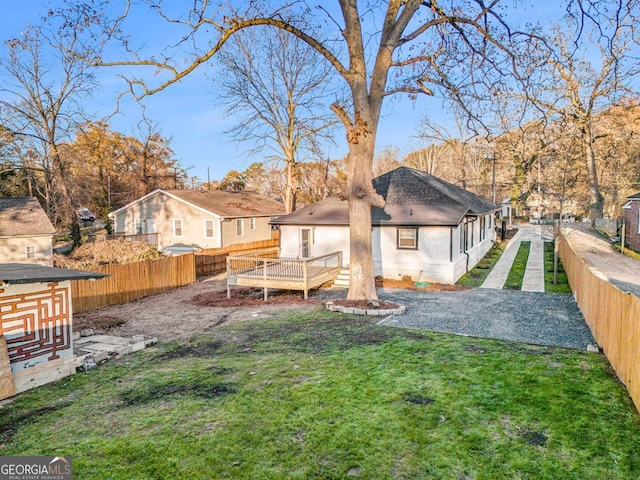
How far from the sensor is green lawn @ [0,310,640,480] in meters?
3.74

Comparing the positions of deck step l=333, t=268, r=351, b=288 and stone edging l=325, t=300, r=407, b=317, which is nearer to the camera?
stone edging l=325, t=300, r=407, b=317

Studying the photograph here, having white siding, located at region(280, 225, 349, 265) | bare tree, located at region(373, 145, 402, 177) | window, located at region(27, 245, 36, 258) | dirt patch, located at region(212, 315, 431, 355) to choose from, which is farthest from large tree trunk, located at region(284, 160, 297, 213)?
bare tree, located at region(373, 145, 402, 177)

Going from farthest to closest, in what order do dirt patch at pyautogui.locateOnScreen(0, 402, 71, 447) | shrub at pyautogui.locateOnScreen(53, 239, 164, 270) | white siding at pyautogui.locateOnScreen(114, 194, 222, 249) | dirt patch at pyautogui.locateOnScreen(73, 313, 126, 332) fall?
white siding at pyautogui.locateOnScreen(114, 194, 222, 249) → shrub at pyautogui.locateOnScreen(53, 239, 164, 270) → dirt patch at pyautogui.locateOnScreen(73, 313, 126, 332) → dirt patch at pyautogui.locateOnScreen(0, 402, 71, 447)

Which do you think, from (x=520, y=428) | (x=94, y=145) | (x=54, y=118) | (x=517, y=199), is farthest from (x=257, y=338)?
(x=517, y=199)

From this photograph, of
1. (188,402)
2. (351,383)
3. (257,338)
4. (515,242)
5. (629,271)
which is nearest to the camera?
(188,402)

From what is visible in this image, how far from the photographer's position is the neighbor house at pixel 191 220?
26.6 metres

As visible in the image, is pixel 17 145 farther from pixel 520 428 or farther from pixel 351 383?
pixel 520 428

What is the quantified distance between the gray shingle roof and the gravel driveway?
55.7ft

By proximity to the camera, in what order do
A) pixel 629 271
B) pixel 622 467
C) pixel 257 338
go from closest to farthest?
pixel 622 467 → pixel 257 338 → pixel 629 271

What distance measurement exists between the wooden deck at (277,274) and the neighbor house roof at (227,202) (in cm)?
1299

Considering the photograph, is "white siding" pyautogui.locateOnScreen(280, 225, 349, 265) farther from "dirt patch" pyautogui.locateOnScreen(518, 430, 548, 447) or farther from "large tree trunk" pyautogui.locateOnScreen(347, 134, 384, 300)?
"dirt patch" pyautogui.locateOnScreen(518, 430, 548, 447)

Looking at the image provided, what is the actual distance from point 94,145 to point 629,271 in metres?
44.8

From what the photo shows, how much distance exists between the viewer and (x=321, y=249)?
57.8 ft

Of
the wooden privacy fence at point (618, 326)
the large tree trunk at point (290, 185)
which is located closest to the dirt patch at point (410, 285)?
the wooden privacy fence at point (618, 326)
